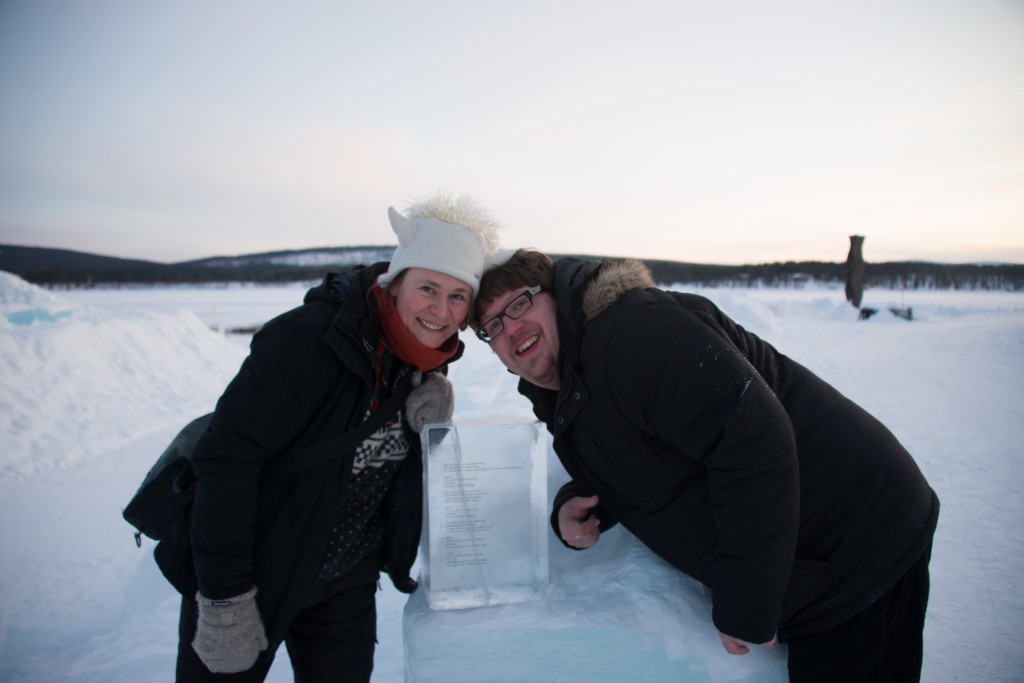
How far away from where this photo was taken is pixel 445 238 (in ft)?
6.05

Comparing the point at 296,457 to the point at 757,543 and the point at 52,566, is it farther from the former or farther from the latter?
the point at 52,566

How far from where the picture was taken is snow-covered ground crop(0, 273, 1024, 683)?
6.97ft

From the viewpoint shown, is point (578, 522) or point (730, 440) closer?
point (730, 440)

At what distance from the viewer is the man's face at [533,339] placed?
1780 mm

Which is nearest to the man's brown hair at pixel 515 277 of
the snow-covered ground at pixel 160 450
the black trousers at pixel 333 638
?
the snow-covered ground at pixel 160 450

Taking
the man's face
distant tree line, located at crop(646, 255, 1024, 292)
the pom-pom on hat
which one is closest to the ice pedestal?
the man's face

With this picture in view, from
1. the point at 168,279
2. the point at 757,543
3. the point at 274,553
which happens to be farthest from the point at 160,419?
the point at 168,279

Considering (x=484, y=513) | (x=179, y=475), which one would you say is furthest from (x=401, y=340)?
(x=179, y=475)

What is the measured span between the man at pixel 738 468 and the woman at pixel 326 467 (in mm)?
346

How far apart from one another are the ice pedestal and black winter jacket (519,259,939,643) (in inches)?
7.9

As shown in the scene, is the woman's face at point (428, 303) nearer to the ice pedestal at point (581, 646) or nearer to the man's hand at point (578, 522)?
the man's hand at point (578, 522)

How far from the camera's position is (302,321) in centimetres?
172

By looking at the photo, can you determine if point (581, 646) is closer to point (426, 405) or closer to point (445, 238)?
point (426, 405)

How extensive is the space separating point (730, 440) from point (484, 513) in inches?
34.4
